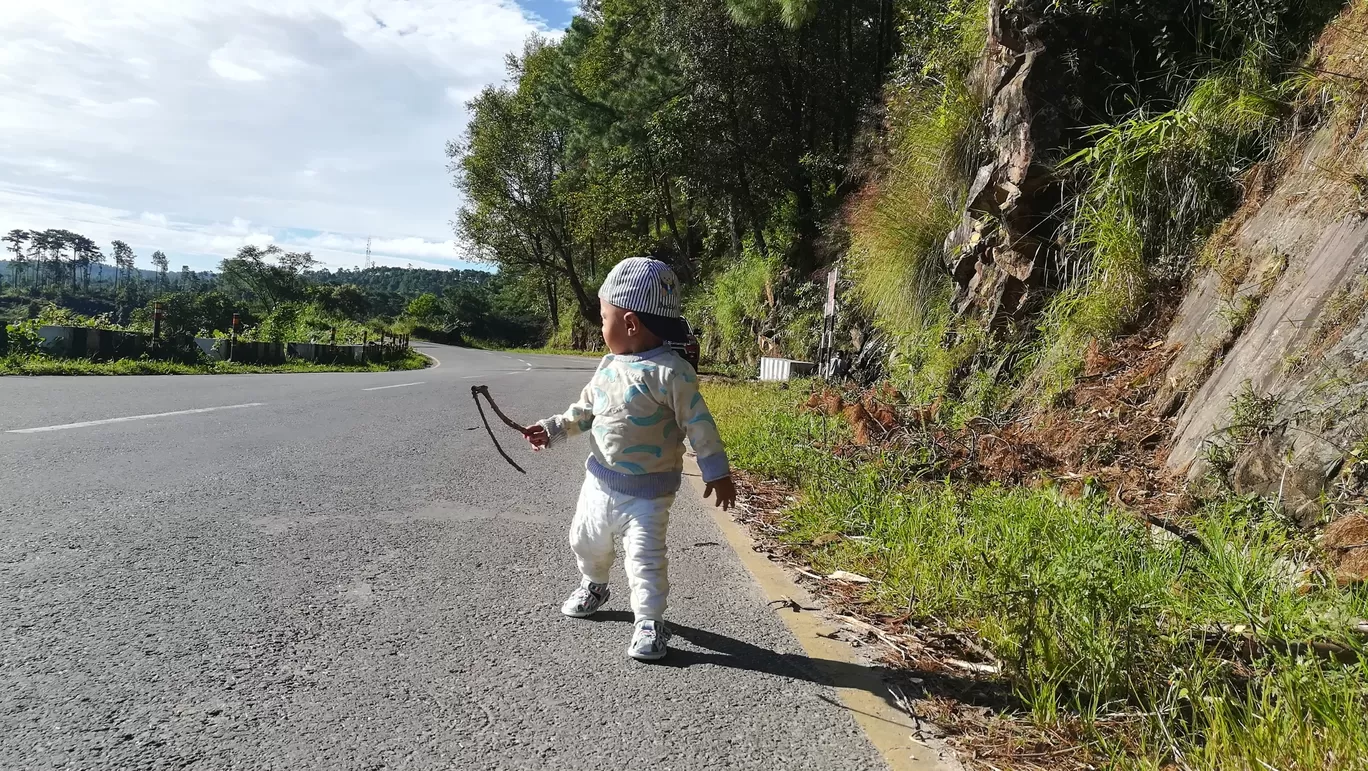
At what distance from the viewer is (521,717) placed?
2465mm

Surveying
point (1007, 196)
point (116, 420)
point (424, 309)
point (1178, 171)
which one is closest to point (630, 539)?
point (1178, 171)

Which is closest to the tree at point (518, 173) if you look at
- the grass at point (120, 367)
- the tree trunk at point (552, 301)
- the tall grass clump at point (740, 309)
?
the tree trunk at point (552, 301)

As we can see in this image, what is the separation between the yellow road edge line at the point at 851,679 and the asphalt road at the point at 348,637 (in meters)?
0.06

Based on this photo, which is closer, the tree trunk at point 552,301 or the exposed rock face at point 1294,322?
the exposed rock face at point 1294,322

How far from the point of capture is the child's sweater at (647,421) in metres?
3.21

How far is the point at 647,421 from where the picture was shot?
3.24 metres

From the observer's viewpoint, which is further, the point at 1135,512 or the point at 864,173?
the point at 864,173

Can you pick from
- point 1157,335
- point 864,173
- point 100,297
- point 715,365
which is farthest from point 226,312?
point 100,297

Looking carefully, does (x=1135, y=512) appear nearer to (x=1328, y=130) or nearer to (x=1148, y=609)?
(x=1148, y=609)

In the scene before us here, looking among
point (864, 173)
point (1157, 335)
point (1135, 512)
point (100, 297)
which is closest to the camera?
point (1135, 512)

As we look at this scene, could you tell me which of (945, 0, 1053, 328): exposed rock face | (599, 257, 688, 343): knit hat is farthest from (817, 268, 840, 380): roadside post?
(599, 257, 688, 343): knit hat

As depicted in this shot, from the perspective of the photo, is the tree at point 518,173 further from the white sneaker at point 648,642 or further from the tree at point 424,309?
the white sneaker at point 648,642

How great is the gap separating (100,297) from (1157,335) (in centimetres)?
14168

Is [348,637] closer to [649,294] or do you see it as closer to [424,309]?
[649,294]
